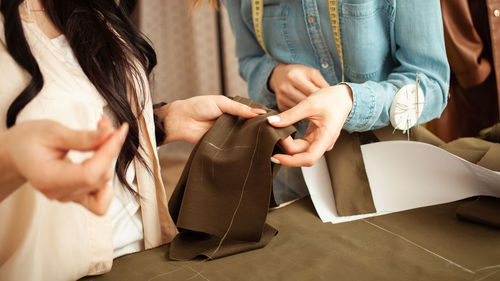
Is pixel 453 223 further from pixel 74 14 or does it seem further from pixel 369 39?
pixel 74 14

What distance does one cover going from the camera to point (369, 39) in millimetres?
955

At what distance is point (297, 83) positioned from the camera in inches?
38.8

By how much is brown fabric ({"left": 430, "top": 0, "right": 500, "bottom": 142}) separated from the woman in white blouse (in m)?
0.66

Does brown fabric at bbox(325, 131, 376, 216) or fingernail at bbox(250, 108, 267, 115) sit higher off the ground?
fingernail at bbox(250, 108, 267, 115)

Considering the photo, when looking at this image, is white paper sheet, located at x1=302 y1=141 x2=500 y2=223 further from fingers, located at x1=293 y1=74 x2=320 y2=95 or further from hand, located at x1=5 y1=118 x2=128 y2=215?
hand, located at x1=5 y1=118 x2=128 y2=215

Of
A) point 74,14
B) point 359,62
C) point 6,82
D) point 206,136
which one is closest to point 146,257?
point 206,136

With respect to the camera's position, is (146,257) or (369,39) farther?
(369,39)

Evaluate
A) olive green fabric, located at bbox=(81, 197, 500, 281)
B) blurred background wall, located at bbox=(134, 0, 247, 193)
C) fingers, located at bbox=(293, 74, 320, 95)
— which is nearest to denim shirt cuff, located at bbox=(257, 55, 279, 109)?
fingers, located at bbox=(293, 74, 320, 95)

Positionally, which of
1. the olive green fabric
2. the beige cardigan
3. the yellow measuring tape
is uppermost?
the yellow measuring tape

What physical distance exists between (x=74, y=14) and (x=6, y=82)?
0.22 meters

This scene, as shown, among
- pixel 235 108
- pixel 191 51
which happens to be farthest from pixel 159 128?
pixel 191 51

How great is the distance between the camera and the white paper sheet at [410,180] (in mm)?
850

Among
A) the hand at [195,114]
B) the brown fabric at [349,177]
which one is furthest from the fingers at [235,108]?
the brown fabric at [349,177]

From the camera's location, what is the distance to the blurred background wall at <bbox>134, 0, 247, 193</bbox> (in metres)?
2.99
